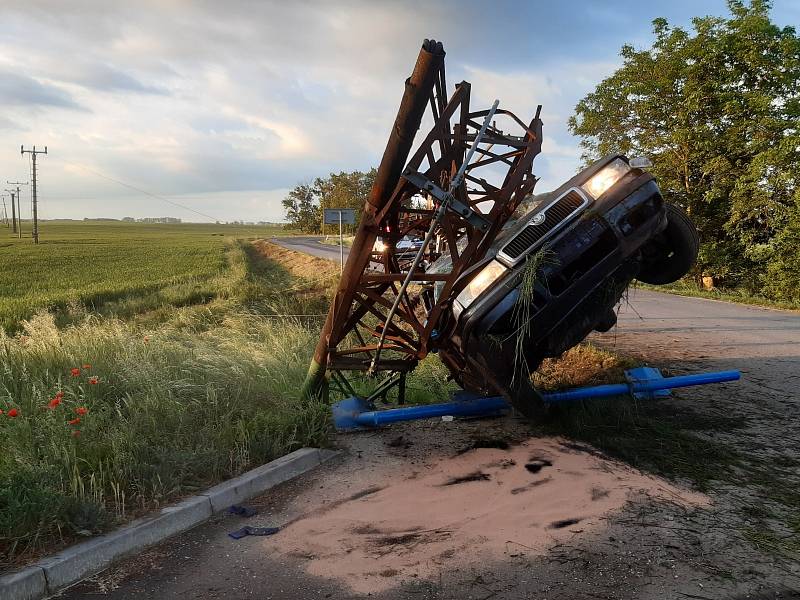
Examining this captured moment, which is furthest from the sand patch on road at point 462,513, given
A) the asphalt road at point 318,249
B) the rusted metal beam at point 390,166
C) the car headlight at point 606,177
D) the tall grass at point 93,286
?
the asphalt road at point 318,249

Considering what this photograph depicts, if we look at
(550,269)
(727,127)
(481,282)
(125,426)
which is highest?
(727,127)

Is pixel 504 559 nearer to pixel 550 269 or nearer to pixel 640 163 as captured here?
pixel 550 269

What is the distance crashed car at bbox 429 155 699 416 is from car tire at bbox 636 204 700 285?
970mm

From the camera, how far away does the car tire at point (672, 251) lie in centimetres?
546

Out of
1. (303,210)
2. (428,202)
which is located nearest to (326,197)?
(303,210)

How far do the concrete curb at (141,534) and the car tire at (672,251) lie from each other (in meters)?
3.72

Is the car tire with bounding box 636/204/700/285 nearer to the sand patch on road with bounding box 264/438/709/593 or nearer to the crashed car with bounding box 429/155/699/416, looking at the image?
the crashed car with bounding box 429/155/699/416

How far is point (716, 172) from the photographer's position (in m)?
19.6

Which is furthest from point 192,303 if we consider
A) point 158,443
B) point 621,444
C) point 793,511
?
point 793,511

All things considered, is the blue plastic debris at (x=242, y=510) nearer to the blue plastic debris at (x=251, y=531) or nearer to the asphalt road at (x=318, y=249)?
the blue plastic debris at (x=251, y=531)

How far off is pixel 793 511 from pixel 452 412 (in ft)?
8.44

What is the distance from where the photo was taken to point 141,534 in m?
3.43

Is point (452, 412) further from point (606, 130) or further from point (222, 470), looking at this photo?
point (606, 130)

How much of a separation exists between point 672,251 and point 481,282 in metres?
2.35
